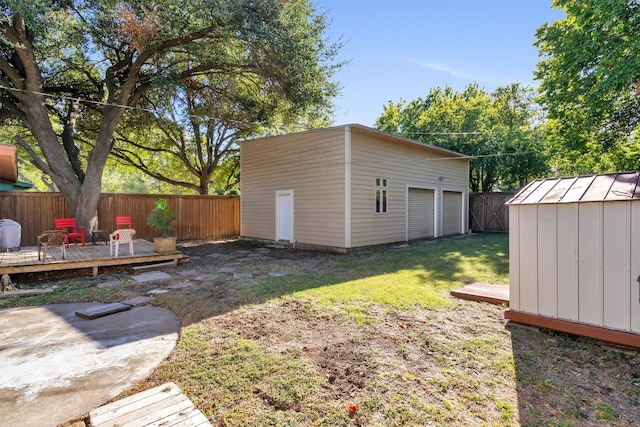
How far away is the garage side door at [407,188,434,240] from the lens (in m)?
11.6

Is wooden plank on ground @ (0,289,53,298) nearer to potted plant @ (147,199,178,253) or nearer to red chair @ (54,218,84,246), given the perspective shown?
potted plant @ (147,199,178,253)

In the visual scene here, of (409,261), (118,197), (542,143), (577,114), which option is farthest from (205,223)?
(542,143)

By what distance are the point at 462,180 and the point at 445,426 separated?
1392cm

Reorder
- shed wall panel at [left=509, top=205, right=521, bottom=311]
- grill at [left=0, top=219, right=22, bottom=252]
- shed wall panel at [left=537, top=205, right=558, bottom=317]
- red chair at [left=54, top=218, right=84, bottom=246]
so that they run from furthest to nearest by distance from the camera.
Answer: red chair at [left=54, top=218, right=84, bottom=246]
grill at [left=0, top=219, right=22, bottom=252]
shed wall panel at [left=509, top=205, right=521, bottom=311]
shed wall panel at [left=537, top=205, right=558, bottom=317]

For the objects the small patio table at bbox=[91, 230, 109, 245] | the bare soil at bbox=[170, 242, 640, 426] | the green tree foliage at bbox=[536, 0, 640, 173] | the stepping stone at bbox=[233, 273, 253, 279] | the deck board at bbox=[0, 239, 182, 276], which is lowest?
the bare soil at bbox=[170, 242, 640, 426]

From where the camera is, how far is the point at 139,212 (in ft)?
37.2

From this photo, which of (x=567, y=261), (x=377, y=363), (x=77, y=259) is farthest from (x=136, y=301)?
(x=567, y=261)

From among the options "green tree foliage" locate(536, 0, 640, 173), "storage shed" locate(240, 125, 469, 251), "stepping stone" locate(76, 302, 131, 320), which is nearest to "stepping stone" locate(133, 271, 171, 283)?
"stepping stone" locate(76, 302, 131, 320)

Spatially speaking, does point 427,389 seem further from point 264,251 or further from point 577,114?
point 577,114

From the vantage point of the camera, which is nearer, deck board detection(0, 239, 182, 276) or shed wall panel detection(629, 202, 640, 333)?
shed wall panel detection(629, 202, 640, 333)

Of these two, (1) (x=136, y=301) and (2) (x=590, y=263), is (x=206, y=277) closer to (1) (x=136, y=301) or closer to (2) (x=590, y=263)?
(1) (x=136, y=301)

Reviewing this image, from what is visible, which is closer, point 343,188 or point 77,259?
point 77,259

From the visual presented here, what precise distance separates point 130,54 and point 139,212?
5171mm

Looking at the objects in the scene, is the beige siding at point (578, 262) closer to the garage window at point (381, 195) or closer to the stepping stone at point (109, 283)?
the stepping stone at point (109, 283)
